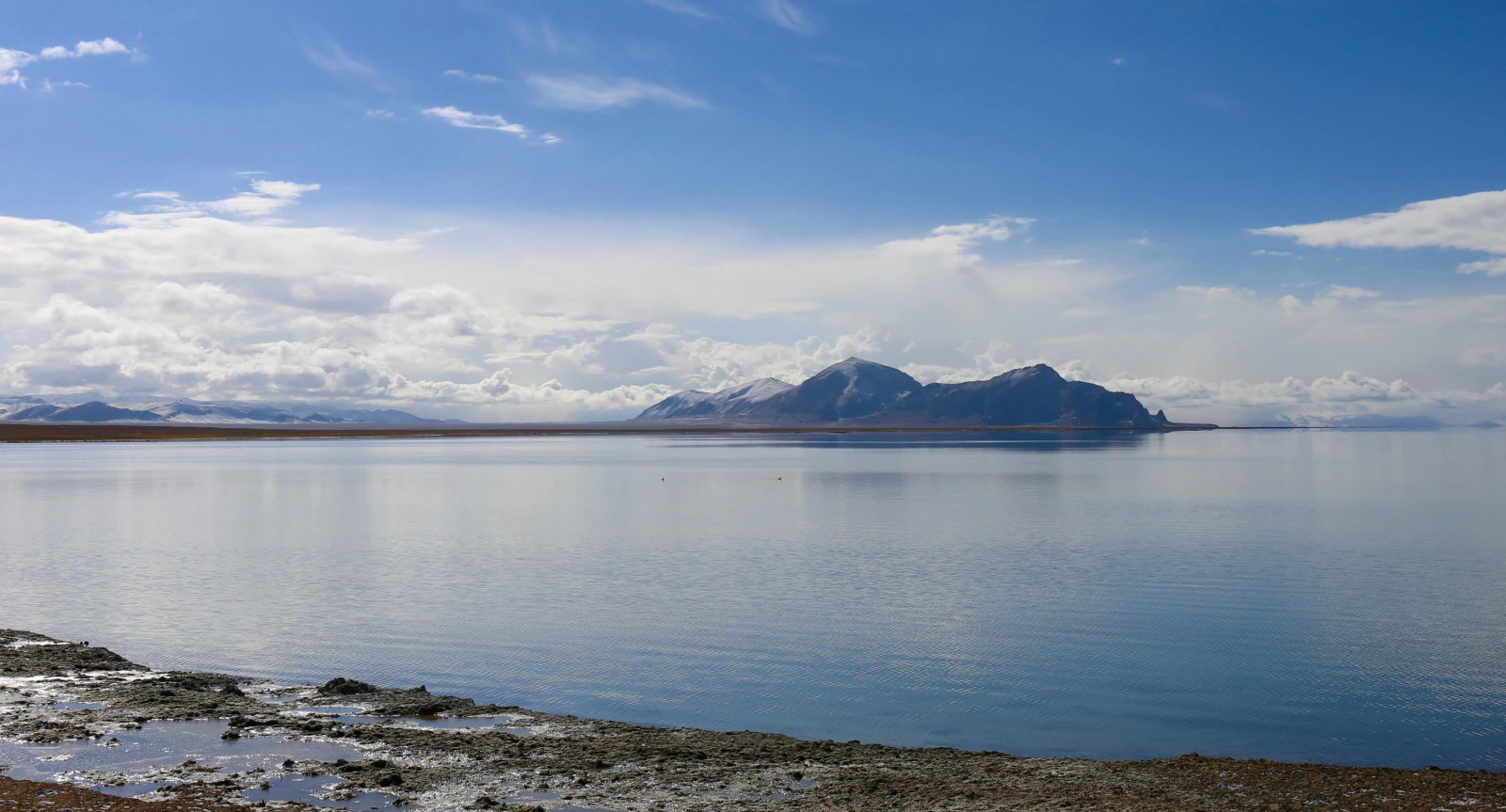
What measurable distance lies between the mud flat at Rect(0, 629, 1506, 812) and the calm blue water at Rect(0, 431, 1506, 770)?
157 cm

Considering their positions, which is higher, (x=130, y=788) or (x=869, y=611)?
(x=130, y=788)

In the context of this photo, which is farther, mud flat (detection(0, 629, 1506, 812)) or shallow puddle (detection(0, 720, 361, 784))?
shallow puddle (detection(0, 720, 361, 784))

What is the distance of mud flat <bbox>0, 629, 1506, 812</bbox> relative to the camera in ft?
44.2

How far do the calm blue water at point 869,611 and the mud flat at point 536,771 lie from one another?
1.57m

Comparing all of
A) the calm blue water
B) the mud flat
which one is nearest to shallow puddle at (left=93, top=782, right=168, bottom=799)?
the mud flat

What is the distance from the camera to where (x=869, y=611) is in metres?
28.1

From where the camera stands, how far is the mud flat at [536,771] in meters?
13.5

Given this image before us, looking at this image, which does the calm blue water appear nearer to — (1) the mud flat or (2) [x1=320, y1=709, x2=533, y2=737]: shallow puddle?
(1) the mud flat

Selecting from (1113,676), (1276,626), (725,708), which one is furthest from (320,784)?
(1276,626)

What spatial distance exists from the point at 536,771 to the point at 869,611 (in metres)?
14.7

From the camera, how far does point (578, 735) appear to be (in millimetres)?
16938

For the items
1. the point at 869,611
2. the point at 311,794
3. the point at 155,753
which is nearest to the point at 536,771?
the point at 311,794

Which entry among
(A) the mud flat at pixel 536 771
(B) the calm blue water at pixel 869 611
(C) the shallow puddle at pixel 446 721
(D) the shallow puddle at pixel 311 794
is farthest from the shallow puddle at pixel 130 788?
(B) the calm blue water at pixel 869 611

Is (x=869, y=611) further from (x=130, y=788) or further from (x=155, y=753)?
(x=130, y=788)
